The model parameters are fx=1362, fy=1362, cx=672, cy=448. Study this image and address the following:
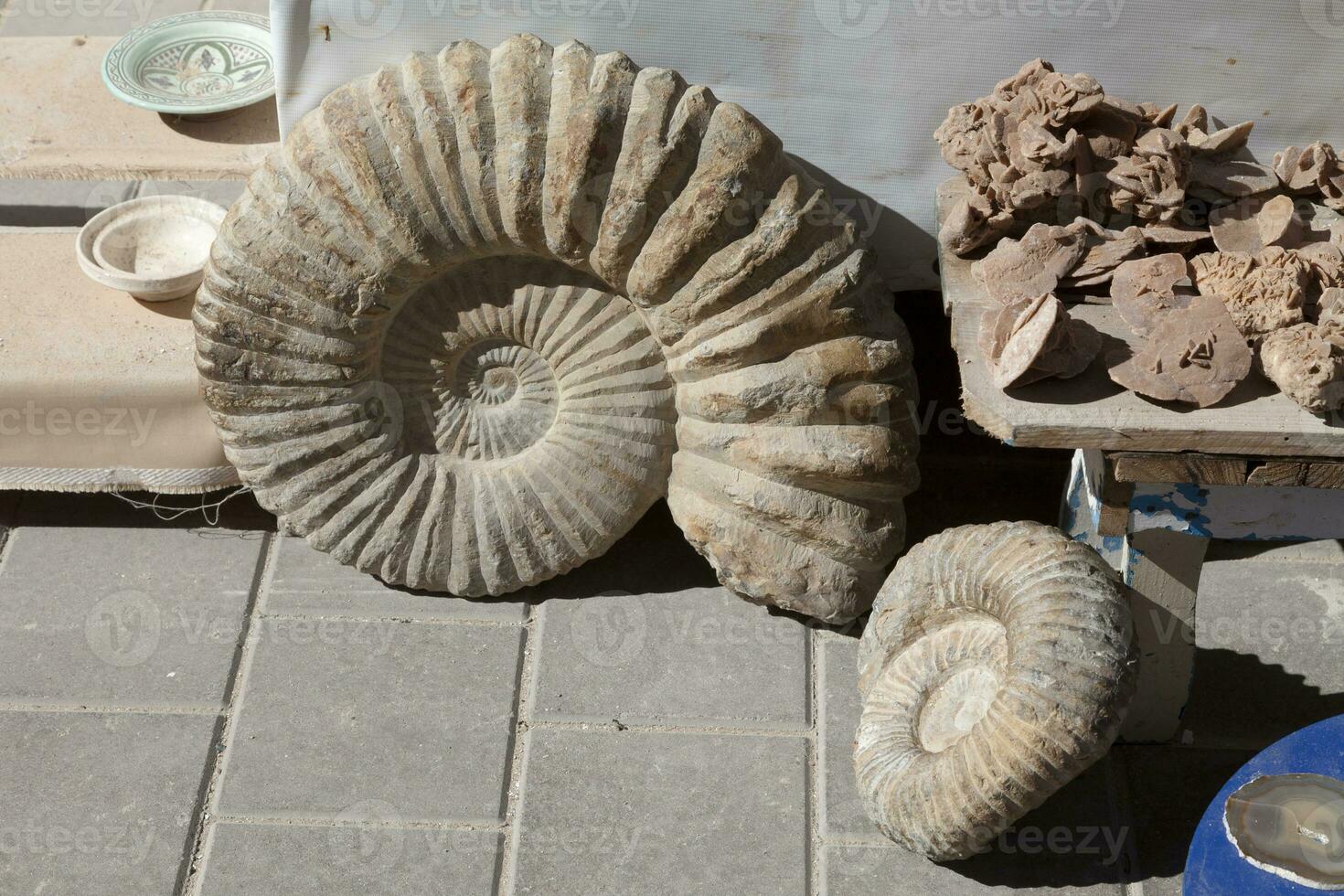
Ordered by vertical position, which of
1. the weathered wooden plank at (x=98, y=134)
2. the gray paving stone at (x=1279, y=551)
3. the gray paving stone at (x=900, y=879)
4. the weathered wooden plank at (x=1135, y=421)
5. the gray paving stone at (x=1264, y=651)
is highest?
the weathered wooden plank at (x=1135, y=421)

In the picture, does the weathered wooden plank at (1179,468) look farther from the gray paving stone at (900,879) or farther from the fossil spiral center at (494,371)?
the fossil spiral center at (494,371)

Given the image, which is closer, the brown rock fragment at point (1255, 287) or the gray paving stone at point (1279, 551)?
the brown rock fragment at point (1255, 287)

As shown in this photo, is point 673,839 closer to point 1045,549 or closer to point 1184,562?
point 1045,549

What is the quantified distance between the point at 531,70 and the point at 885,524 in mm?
1319

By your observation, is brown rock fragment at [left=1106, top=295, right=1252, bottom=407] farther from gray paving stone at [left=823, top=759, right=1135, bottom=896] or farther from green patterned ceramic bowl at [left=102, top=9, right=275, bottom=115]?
green patterned ceramic bowl at [left=102, top=9, right=275, bottom=115]

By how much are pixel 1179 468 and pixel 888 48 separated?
1.20 metres

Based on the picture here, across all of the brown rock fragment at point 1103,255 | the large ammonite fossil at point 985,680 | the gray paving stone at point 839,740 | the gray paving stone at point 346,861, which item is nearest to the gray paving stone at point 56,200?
the gray paving stone at point 346,861

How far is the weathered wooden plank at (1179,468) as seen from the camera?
2.57 m

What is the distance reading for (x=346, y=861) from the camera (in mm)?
2971

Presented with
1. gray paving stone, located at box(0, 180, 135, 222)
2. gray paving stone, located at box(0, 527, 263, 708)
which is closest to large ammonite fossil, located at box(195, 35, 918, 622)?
gray paving stone, located at box(0, 527, 263, 708)

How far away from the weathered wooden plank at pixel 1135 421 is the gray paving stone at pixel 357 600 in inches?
55.6

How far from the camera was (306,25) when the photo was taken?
3.17 metres

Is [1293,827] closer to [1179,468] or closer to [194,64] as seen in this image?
[1179,468]

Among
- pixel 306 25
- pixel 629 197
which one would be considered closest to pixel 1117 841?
pixel 629 197
